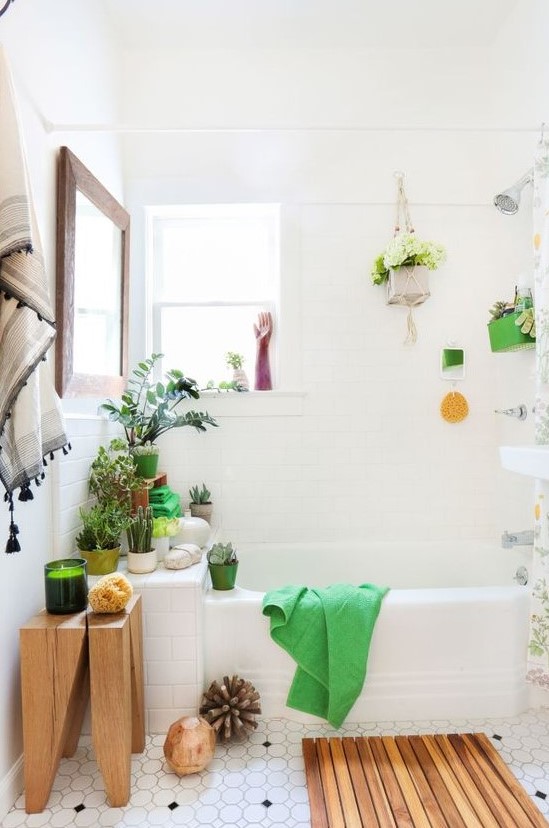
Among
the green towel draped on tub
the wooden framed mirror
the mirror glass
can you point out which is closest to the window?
the wooden framed mirror

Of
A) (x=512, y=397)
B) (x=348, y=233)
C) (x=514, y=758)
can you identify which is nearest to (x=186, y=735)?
(x=514, y=758)

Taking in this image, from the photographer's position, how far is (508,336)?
2.23 metres

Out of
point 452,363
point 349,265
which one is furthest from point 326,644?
point 349,265

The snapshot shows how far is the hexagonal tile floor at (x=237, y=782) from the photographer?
141cm

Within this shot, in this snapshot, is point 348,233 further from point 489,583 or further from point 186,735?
point 186,735

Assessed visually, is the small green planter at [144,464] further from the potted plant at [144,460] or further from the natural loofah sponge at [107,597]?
the natural loofah sponge at [107,597]

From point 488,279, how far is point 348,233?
0.73 metres

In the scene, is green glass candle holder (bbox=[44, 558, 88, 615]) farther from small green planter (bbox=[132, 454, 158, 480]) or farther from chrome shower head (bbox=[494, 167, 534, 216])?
chrome shower head (bbox=[494, 167, 534, 216])

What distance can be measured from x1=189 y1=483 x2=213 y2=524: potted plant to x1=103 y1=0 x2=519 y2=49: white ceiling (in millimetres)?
2157

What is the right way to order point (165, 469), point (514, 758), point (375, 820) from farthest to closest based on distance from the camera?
point (165, 469) → point (514, 758) → point (375, 820)

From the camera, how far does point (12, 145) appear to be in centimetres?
125

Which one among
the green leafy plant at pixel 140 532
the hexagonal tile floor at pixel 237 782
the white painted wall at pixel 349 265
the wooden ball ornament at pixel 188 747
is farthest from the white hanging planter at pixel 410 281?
the wooden ball ornament at pixel 188 747

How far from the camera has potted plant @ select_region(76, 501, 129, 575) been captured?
6.08ft

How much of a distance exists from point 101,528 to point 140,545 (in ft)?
0.48
